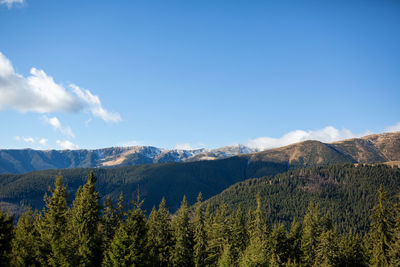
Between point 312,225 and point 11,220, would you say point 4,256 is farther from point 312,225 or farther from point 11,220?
point 312,225

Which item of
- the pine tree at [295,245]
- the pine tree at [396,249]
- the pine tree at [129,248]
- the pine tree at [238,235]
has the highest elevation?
the pine tree at [129,248]

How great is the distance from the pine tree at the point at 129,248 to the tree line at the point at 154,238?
13cm

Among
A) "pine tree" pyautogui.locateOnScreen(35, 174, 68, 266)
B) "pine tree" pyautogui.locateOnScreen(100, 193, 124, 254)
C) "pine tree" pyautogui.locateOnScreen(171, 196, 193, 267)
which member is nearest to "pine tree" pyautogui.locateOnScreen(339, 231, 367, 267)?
"pine tree" pyautogui.locateOnScreen(171, 196, 193, 267)

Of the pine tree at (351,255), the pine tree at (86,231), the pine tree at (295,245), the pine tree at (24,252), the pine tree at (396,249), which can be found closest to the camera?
the pine tree at (24,252)

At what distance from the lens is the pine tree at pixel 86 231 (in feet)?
135

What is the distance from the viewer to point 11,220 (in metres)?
38.9

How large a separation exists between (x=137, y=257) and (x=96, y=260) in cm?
815

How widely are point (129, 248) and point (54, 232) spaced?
1425cm

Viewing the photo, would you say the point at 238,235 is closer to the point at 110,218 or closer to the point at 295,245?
the point at 295,245

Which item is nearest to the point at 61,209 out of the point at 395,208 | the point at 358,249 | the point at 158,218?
the point at 158,218

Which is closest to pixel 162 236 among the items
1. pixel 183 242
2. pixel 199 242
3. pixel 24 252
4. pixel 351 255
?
pixel 183 242

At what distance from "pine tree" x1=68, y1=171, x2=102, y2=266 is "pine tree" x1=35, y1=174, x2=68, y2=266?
1568 mm

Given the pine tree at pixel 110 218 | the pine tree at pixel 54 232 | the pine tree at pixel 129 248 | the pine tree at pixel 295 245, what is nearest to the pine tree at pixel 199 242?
the pine tree at pixel 110 218

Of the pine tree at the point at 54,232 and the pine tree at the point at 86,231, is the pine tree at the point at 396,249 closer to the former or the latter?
the pine tree at the point at 86,231
